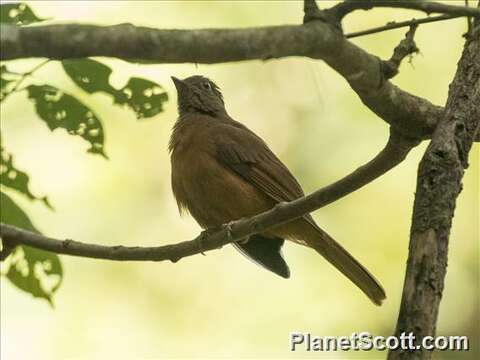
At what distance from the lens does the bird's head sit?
5754mm

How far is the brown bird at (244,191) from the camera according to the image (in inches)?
187

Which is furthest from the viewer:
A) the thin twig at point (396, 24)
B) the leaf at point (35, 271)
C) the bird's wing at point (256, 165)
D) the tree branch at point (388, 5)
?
the bird's wing at point (256, 165)

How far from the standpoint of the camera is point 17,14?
2.76m

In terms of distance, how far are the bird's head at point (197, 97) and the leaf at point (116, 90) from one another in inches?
80.0

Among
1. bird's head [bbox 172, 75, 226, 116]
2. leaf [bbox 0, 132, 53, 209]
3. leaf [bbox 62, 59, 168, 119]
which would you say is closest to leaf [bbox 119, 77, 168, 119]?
leaf [bbox 62, 59, 168, 119]

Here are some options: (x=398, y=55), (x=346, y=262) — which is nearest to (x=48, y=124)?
(x=398, y=55)

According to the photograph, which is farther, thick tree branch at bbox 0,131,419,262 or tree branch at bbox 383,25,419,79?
thick tree branch at bbox 0,131,419,262

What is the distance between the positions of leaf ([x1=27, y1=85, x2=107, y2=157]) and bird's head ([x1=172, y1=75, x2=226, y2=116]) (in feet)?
8.54

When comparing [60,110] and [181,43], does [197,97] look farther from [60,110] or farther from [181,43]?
[181,43]

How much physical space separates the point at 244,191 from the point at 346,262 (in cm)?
65

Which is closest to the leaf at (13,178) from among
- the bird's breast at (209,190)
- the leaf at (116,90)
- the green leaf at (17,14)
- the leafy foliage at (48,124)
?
the leafy foliage at (48,124)

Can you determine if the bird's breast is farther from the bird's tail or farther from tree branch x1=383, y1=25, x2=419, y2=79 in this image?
tree branch x1=383, y1=25, x2=419, y2=79

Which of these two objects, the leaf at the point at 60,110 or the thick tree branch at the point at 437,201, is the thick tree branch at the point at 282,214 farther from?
the leaf at the point at 60,110

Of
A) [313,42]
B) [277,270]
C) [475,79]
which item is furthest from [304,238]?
[313,42]
